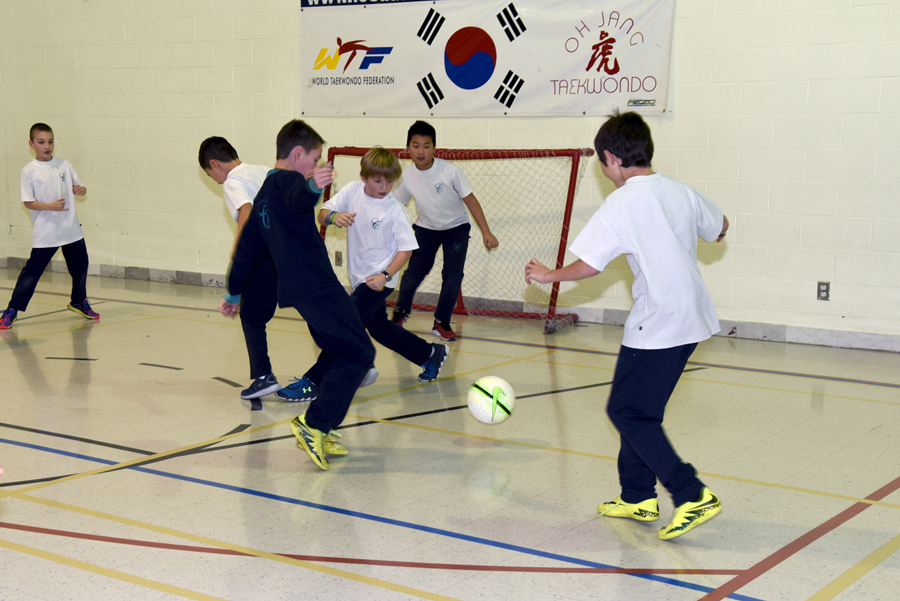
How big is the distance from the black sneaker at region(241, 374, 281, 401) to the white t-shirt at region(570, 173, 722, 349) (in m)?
2.96

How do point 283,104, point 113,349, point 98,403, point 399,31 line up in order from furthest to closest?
point 283,104 < point 399,31 < point 113,349 < point 98,403

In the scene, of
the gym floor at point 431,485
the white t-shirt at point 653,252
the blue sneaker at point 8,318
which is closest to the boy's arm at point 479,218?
the gym floor at point 431,485

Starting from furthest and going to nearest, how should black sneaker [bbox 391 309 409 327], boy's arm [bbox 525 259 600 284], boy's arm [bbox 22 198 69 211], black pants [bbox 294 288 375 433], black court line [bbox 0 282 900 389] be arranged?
boy's arm [bbox 22 198 69 211], black sneaker [bbox 391 309 409 327], black court line [bbox 0 282 900 389], black pants [bbox 294 288 375 433], boy's arm [bbox 525 259 600 284]

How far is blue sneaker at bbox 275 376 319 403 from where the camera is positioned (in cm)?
599

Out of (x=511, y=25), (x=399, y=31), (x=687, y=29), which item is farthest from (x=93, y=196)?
(x=687, y=29)

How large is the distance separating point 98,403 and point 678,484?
151 inches

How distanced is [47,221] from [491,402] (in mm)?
Result: 5631

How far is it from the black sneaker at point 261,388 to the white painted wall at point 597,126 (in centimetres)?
407

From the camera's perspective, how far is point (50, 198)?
28.6ft

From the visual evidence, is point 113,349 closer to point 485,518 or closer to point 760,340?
point 485,518

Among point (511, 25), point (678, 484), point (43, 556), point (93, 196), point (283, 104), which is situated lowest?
point (43, 556)

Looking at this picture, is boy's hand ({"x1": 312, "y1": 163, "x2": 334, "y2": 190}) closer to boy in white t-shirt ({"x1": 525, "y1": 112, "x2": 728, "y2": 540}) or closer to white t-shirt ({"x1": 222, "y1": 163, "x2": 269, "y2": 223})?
boy in white t-shirt ({"x1": 525, "y1": 112, "x2": 728, "y2": 540})

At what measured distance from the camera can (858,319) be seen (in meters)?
7.89

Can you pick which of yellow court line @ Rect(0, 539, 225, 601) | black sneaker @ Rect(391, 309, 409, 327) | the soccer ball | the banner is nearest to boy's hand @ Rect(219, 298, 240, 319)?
the soccer ball
